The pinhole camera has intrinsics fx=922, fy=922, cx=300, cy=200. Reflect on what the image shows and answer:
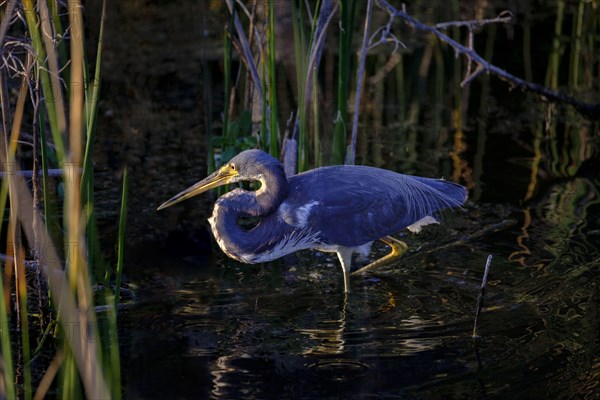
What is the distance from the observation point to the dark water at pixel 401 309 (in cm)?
430

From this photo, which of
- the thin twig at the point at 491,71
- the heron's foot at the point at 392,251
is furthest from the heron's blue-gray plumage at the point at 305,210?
the thin twig at the point at 491,71

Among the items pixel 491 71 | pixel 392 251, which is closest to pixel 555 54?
pixel 491 71

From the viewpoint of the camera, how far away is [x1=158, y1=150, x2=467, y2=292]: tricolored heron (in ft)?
17.1

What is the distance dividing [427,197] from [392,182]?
29 centimetres

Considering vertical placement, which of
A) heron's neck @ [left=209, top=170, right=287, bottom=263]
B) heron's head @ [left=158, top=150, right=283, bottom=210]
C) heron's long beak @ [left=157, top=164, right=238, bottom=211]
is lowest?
heron's neck @ [left=209, top=170, right=287, bottom=263]

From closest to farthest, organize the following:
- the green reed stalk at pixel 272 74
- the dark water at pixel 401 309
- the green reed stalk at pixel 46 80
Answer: the green reed stalk at pixel 46 80
the dark water at pixel 401 309
the green reed stalk at pixel 272 74

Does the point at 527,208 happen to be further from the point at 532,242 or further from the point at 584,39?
the point at 584,39

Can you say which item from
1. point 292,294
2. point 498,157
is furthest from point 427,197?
point 498,157

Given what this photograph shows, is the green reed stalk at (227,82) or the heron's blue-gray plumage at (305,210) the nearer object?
the heron's blue-gray plumage at (305,210)

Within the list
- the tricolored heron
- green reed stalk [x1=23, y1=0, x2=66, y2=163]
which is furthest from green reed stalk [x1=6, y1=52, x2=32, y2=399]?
the tricolored heron

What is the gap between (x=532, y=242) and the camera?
611 centimetres

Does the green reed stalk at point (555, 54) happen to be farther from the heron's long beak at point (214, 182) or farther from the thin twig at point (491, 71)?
the heron's long beak at point (214, 182)

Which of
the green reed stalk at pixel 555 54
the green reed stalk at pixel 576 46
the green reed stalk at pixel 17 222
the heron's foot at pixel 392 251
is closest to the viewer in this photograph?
the green reed stalk at pixel 17 222

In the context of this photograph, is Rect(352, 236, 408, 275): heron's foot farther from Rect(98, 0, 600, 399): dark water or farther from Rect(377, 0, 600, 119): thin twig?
Rect(377, 0, 600, 119): thin twig
